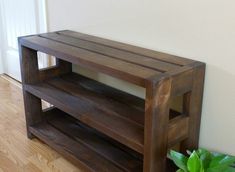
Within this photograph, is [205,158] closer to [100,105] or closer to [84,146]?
[100,105]

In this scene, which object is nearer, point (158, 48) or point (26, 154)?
point (158, 48)

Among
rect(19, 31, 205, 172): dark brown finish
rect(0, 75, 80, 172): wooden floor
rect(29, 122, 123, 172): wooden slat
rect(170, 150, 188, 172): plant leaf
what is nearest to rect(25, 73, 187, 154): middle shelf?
rect(19, 31, 205, 172): dark brown finish

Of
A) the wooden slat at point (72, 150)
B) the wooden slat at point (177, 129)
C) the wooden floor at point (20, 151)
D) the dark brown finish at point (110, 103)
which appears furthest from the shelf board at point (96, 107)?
the wooden floor at point (20, 151)

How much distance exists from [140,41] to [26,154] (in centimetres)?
90

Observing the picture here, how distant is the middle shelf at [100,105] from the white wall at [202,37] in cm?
15

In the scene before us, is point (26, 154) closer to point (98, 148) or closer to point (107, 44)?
point (98, 148)

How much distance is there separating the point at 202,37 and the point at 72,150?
85 cm

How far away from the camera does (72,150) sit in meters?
1.54

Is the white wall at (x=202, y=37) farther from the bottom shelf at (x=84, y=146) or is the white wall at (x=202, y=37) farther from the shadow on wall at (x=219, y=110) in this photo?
the bottom shelf at (x=84, y=146)

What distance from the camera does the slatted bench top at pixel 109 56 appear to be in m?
1.12

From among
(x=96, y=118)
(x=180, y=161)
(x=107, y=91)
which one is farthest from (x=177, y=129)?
(x=107, y=91)

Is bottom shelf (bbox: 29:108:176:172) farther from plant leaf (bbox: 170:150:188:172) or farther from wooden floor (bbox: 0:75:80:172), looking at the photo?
plant leaf (bbox: 170:150:188:172)

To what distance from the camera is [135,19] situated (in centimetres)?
145

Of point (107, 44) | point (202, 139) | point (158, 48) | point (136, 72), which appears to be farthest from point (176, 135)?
point (107, 44)
